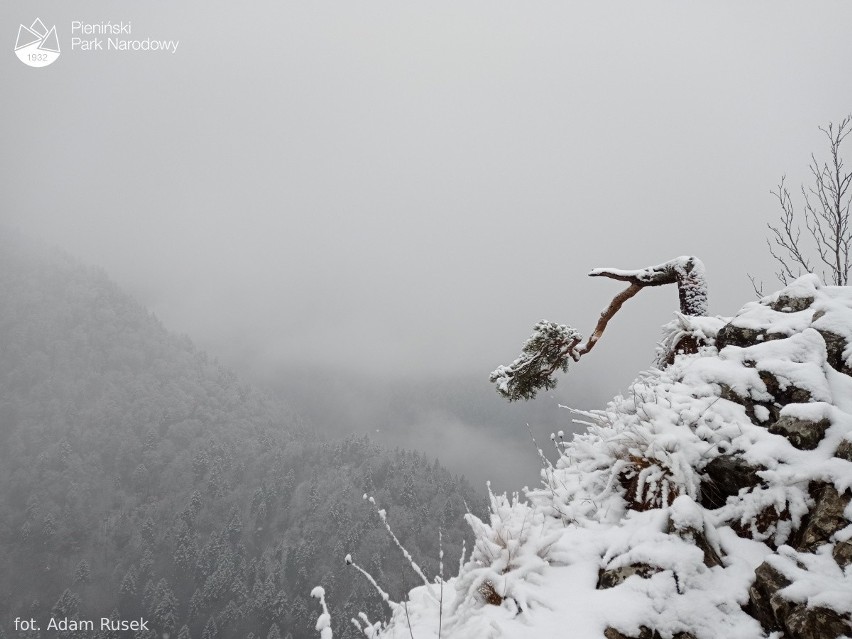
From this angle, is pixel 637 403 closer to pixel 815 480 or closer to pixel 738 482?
pixel 738 482

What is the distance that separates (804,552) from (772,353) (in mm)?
2056

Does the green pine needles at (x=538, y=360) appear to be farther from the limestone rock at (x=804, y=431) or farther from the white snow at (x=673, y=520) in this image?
the limestone rock at (x=804, y=431)

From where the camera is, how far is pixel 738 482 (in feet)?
11.5

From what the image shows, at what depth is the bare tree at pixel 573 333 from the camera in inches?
274

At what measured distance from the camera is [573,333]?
291 inches

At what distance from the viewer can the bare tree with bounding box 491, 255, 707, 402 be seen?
696 cm

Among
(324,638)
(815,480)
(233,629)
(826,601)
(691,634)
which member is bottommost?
(233,629)

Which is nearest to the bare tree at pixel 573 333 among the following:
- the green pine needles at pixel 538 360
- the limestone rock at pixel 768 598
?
the green pine needles at pixel 538 360

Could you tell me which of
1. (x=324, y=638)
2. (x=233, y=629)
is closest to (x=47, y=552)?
(x=233, y=629)

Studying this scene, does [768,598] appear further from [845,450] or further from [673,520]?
[845,450]

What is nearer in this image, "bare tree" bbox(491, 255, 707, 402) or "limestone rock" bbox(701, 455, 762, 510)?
"limestone rock" bbox(701, 455, 762, 510)

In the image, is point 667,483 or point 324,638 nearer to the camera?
point 324,638

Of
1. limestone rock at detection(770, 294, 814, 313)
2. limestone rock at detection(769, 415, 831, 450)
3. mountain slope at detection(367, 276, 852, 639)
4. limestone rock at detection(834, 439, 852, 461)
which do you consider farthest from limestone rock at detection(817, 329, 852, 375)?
limestone rock at detection(834, 439, 852, 461)

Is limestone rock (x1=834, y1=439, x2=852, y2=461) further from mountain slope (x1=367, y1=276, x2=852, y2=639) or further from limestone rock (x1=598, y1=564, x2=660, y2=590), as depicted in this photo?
limestone rock (x1=598, y1=564, x2=660, y2=590)
